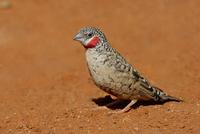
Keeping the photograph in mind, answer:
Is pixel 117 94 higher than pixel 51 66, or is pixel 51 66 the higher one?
pixel 51 66

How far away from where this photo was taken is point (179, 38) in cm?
1581

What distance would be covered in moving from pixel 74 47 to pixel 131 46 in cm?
134

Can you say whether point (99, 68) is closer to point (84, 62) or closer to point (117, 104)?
point (117, 104)

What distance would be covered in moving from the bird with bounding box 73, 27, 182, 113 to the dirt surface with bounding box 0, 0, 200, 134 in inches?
14.5

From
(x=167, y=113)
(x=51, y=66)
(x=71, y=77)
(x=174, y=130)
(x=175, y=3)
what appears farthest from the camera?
(x=175, y=3)

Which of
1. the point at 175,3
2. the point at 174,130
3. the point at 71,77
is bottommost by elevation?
the point at 174,130

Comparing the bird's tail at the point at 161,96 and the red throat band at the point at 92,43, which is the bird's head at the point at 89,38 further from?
the bird's tail at the point at 161,96

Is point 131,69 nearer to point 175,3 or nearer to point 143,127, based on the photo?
point 143,127

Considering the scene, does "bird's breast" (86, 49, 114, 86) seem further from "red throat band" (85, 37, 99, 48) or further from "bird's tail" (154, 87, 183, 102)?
"bird's tail" (154, 87, 183, 102)

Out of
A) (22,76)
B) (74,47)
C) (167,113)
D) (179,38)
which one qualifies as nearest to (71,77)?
(22,76)

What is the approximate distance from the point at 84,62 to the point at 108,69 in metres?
5.02

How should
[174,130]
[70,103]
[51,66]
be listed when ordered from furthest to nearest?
[51,66] → [70,103] → [174,130]

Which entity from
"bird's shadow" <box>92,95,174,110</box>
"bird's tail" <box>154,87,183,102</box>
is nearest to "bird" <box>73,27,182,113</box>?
"bird's tail" <box>154,87,183,102</box>

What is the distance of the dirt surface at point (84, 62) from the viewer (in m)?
9.86
